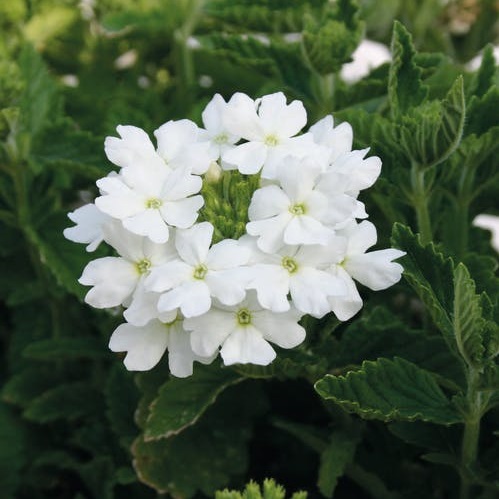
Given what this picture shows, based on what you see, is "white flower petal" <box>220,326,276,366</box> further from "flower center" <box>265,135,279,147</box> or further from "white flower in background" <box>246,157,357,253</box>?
"flower center" <box>265,135,279,147</box>

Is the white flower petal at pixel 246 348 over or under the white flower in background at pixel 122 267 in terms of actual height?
under

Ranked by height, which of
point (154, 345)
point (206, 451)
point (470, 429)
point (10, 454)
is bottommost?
point (10, 454)

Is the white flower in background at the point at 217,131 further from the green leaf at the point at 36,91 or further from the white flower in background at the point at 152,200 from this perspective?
the green leaf at the point at 36,91

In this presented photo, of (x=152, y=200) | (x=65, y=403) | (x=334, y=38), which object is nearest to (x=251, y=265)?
(x=152, y=200)

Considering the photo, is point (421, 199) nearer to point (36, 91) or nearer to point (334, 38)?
point (334, 38)

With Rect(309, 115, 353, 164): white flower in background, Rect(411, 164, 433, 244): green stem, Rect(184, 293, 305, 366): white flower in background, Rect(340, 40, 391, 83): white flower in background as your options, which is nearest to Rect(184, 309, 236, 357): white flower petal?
Rect(184, 293, 305, 366): white flower in background

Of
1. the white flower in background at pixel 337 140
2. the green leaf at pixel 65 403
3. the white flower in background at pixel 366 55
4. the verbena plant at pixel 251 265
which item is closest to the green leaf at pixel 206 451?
the verbena plant at pixel 251 265
